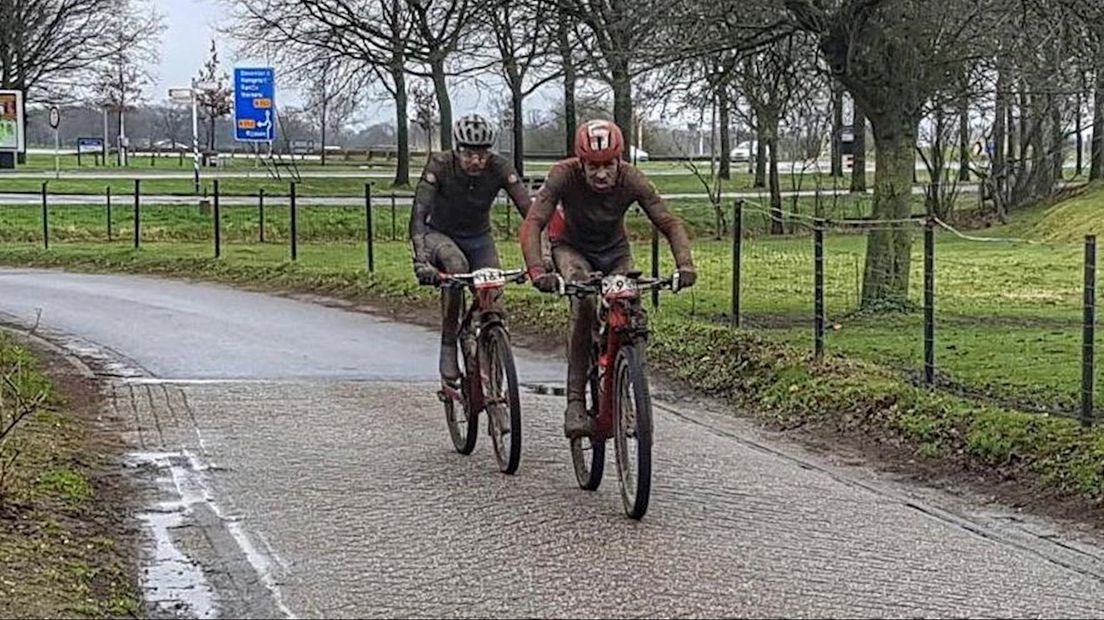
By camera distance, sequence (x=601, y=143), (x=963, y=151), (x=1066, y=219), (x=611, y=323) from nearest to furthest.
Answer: (x=611, y=323) < (x=601, y=143) < (x=1066, y=219) < (x=963, y=151)

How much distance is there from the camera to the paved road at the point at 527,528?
627 cm

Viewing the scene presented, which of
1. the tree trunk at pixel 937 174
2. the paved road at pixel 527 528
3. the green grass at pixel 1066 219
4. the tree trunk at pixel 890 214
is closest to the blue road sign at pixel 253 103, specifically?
the tree trunk at pixel 937 174

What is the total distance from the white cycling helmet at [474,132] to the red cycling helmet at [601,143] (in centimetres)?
139

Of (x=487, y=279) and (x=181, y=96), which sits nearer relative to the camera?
(x=487, y=279)

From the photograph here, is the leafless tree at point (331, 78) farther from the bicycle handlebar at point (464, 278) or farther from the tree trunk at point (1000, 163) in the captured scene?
the bicycle handlebar at point (464, 278)

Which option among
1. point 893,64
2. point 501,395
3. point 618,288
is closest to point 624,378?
point 618,288

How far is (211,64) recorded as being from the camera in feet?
185

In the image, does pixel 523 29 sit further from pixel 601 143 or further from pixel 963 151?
pixel 963 151

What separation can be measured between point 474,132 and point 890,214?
10.0 m

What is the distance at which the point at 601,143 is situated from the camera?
25.6ft

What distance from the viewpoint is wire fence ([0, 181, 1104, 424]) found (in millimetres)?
11953

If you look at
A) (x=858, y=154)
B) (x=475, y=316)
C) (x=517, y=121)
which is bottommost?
(x=475, y=316)

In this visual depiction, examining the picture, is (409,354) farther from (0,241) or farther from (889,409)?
(0,241)

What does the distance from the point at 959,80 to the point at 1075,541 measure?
1123 centimetres
